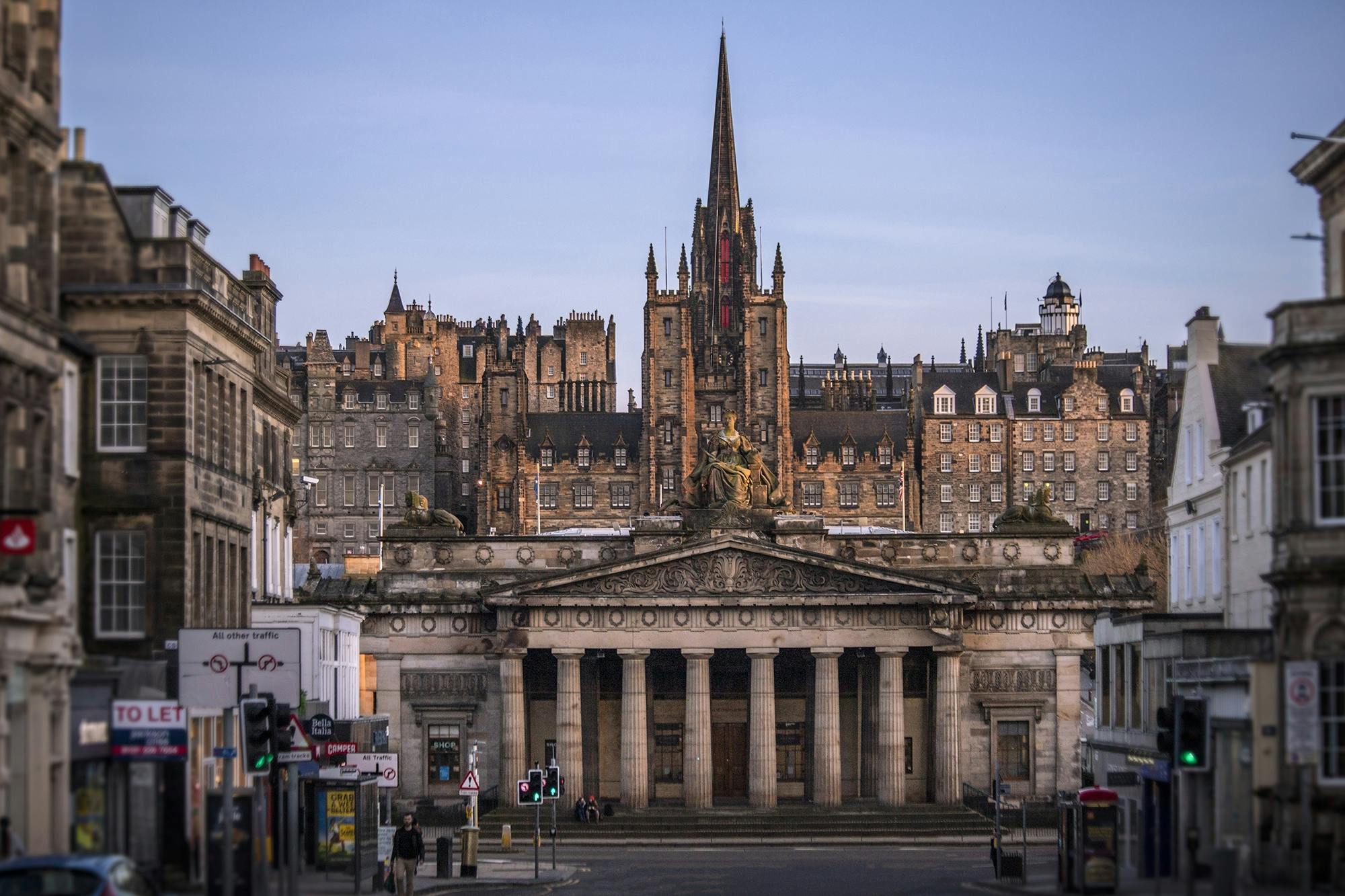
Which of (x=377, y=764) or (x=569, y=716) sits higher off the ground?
(x=377, y=764)

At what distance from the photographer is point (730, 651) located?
106 m

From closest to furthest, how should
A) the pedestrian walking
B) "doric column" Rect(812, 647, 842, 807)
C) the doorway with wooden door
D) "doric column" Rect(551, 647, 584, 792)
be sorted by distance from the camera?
the pedestrian walking, "doric column" Rect(812, 647, 842, 807), "doric column" Rect(551, 647, 584, 792), the doorway with wooden door

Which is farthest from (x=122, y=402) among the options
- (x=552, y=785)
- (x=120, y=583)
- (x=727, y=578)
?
(x=727, y=578)

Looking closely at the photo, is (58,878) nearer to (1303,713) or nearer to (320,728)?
(1303,713)

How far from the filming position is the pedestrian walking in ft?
189

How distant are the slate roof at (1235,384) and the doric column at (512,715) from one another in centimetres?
4063

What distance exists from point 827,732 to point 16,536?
208ft

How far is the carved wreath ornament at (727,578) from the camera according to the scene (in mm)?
102062

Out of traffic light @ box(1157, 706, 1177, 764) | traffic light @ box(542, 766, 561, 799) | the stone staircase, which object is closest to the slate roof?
traffic light @ box(1157, 706, 1177, 764)

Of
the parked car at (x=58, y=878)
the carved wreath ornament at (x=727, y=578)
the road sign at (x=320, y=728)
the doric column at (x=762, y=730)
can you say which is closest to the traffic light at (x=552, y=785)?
the road sign at (x=320, y=728)

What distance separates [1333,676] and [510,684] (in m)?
59.7

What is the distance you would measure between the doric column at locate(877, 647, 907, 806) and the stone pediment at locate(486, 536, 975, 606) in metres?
2.64

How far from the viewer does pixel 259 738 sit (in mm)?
44625

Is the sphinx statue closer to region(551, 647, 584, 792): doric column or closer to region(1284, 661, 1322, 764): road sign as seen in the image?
region(551, 647, 584, 792): doric column
